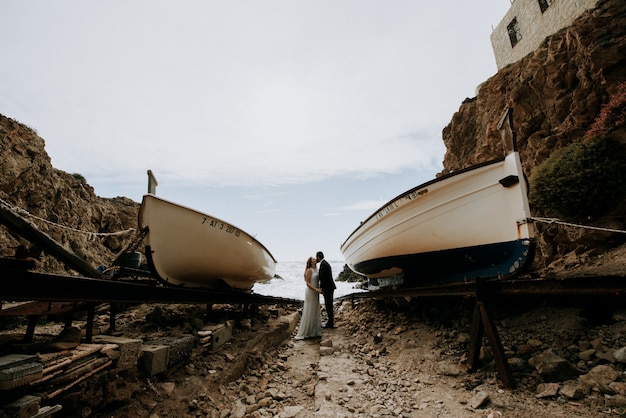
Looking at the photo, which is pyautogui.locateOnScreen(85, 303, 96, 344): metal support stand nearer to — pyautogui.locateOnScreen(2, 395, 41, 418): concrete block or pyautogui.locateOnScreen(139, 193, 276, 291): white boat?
pyautogui.locateOnScreen(2, 395, 41, 418): concrete block

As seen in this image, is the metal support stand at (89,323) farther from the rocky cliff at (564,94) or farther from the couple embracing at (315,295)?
the rocky cliff at (564,94)

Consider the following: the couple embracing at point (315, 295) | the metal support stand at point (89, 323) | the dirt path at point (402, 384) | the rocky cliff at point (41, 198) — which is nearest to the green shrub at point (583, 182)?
the dirt path at point (402, 384)

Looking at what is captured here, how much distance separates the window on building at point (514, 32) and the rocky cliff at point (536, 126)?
12.9 feet

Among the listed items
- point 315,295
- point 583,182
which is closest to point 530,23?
point 583,182

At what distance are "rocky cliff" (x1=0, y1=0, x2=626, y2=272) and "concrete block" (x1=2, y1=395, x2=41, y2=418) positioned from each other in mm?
5341

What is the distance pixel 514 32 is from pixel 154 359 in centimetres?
2296

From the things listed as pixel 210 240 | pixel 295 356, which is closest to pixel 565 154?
pixel 295 356

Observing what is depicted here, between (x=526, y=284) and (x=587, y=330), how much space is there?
3.07 ft

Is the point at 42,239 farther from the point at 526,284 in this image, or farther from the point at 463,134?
the point at 463,134

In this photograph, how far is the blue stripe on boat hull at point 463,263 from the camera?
11.5 feet

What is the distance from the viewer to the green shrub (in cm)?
589

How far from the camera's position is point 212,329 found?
3787 mm

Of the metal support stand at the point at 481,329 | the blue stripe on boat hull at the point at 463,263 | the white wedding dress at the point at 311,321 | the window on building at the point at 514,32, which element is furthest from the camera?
the window on building at the point at 514,32

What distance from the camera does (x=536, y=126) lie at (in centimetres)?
1114
